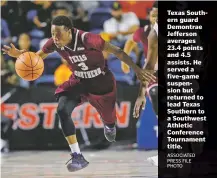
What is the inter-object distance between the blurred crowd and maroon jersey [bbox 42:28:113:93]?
0.06 meters

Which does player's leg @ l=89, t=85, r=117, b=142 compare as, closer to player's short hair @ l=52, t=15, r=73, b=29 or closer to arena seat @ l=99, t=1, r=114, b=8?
player's short hair @ l=52, t=15, r=73, b=29

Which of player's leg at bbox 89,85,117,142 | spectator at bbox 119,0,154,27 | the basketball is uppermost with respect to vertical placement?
spectator at bbox 119,0,154,27

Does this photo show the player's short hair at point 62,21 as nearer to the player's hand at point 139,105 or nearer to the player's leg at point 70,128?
the player's leg at point 70,128

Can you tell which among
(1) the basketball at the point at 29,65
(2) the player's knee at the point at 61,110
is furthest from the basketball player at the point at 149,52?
(1) the basketball at the point at 29,65

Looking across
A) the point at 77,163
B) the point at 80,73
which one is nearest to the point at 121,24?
the point at 80,73

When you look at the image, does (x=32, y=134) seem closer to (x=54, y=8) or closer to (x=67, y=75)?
(x=67, y=75)

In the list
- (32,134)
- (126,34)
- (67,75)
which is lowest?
(32,134)

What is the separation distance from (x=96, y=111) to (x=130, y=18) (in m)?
0.84

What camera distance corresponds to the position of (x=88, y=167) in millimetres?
4324

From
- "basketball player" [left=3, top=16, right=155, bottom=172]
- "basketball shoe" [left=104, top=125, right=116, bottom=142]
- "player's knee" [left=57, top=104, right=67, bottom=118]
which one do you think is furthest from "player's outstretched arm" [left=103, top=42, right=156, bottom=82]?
"player's knee" [left=57, top=104, right=67, bottom=118]

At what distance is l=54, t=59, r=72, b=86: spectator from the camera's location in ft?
14.4

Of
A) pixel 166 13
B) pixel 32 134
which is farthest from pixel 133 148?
pixel 166 13

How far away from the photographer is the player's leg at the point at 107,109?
4379 millimetres

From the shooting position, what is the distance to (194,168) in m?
4.36
